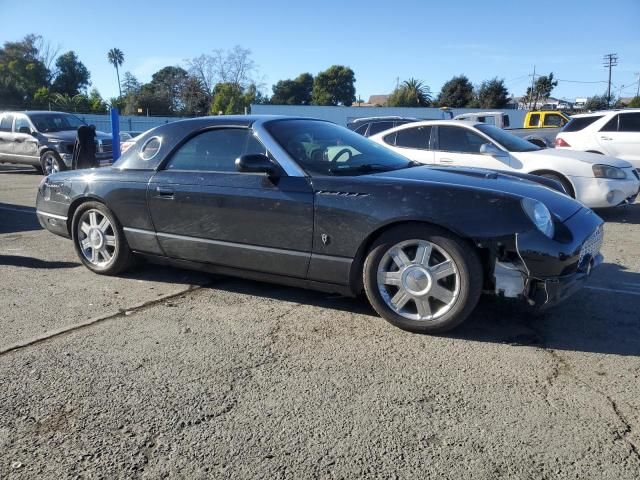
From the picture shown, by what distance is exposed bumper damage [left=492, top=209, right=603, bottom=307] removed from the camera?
3.12 metres

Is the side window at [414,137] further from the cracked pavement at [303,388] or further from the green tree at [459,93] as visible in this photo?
the green tree at [459,93]

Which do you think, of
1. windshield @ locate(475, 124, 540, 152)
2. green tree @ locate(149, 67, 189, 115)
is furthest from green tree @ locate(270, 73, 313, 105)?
windshield @ locate(475, 124, 540, 152)

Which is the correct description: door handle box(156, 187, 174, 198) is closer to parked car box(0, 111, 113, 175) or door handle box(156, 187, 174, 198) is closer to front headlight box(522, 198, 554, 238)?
front headlight box(522, 198, 554, 238)

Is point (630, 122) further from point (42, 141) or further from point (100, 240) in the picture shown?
point (42, 141)

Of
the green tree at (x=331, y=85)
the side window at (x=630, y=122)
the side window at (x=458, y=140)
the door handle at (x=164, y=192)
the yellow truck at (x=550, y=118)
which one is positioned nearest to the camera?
the door handle at (x=164, y=192)

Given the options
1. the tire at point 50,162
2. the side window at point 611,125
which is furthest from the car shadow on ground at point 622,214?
the tire at point 50,162

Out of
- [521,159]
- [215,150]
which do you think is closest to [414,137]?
[521,159]

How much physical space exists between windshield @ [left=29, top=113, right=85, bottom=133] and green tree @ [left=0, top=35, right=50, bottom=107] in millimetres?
44320

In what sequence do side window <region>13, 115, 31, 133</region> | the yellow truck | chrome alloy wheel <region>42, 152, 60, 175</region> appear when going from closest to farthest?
chrome alloy wheel <region>42, 152, 60, 175</region> < side window <region>13, 115, 31, 133</region> < the yellow truck

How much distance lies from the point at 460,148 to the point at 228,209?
5.05 meters

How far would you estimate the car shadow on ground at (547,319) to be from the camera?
10.9 ft

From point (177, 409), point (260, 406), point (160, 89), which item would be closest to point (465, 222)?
point (260, 406)

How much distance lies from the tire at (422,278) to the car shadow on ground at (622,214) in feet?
17.9

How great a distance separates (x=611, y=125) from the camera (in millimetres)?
11211
